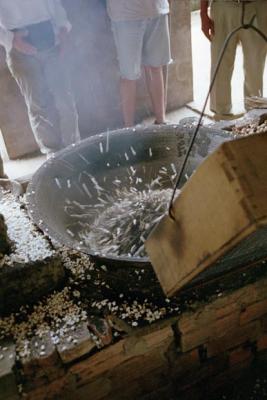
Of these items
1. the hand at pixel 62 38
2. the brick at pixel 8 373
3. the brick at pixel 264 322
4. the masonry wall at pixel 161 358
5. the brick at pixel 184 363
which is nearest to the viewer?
the brick at pixel 8 373

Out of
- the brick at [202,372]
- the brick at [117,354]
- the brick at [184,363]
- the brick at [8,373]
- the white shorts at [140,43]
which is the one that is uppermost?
the white shorts at [140,43]

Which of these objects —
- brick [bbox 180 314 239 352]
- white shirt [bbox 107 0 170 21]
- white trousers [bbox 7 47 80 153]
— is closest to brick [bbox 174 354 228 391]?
brick [bbox 180 314 239 352]

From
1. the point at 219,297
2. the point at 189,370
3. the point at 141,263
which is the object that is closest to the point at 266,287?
the point at 219,297

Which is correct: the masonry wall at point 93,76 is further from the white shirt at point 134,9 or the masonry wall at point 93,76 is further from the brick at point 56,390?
the brick at point 56,390

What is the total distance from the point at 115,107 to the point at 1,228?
10.9ft

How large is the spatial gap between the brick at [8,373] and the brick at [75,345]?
0.22m

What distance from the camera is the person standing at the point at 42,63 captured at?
12.6 ft

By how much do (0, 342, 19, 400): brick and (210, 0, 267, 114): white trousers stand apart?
388cm

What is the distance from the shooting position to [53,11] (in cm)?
396

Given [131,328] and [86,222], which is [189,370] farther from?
Result: [86,222]

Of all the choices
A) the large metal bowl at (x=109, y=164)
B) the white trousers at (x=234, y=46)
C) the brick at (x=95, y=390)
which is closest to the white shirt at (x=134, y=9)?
the white trousers at (x=234, y=46)

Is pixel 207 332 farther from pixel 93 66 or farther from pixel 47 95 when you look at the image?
pixel 93 66

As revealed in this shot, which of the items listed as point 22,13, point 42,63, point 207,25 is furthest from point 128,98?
point 22,13

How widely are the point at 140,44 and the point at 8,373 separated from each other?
347 centimetres
